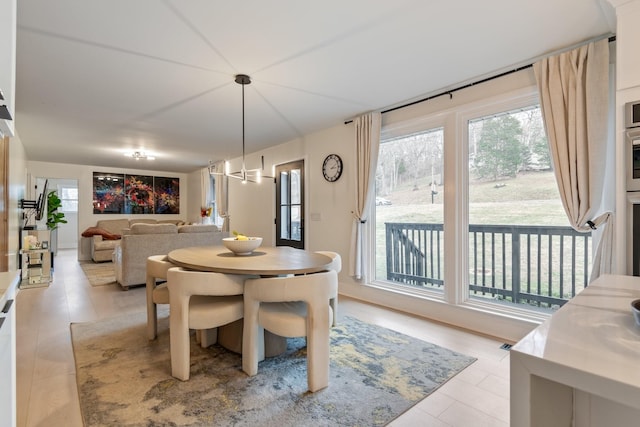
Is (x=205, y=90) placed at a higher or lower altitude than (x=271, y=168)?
higher

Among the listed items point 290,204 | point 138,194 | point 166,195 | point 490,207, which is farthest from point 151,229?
point 166,195

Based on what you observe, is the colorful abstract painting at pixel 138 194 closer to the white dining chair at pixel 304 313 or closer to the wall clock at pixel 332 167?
the wall clock at pixel 332 167

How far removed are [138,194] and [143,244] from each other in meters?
4.90

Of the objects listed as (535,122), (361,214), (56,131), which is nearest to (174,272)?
(361,214)

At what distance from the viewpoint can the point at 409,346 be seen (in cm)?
255

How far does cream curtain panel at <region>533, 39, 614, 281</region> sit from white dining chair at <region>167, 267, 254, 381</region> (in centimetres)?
252

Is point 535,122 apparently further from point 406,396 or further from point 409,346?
point 406,396

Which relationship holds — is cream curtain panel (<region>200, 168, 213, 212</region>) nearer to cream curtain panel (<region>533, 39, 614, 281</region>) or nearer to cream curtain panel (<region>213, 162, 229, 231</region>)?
cream curtain panel (<region>213, 162, 229, 231</region>)

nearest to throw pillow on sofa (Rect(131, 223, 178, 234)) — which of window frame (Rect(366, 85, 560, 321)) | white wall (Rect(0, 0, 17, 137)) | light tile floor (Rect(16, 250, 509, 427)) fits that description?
light tile floor (Rect(16, 250, 509, 427))

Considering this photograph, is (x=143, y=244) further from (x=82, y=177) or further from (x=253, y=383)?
(x=82, y=177)

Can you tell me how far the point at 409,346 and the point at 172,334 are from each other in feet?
5.95

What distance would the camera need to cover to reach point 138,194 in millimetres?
8625

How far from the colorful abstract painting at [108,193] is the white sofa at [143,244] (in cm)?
430

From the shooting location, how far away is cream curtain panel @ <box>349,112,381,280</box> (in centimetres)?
373
